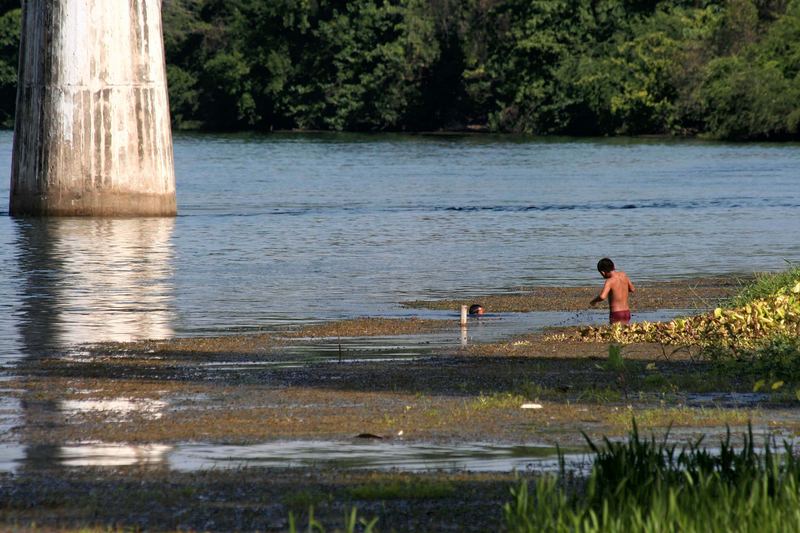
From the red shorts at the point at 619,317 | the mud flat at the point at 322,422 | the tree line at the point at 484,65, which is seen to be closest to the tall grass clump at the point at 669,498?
the mud flat at the point at 322,422

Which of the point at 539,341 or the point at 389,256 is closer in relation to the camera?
the point at 539,341

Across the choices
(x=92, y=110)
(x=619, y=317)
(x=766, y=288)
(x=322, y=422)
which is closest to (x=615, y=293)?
(x=619, y=317)

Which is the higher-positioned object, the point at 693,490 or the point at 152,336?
the point at 693,490

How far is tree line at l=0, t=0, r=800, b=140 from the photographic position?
3506 inches

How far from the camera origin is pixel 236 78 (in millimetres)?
120812

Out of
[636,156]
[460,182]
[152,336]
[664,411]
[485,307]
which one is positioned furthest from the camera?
[636,156]

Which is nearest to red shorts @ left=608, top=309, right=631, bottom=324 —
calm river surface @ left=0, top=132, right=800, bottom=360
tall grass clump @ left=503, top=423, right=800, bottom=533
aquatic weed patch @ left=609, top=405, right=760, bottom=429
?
calm river surface @ left=0, top=132, right=800, bottom=360

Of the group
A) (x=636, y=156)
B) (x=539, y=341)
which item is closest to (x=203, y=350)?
(x=539, y=341)

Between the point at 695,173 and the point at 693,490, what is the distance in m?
52.5

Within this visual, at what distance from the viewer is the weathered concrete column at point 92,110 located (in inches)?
1388

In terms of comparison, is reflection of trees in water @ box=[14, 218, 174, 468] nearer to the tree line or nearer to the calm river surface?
the calm river surface

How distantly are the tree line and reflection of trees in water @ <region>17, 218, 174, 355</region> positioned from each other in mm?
54860

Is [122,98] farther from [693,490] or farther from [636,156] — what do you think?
[636,156]

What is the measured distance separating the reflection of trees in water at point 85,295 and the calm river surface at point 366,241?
58mm
